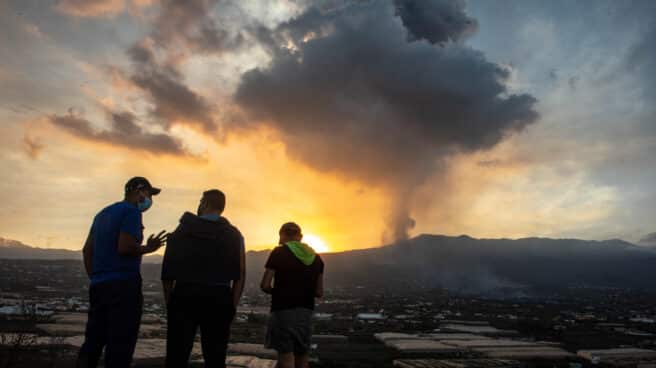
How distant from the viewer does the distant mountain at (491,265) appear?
10075 cm

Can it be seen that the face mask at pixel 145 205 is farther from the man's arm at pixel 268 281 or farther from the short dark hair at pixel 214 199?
the man's arm at pixel 268 281

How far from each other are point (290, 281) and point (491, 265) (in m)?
134

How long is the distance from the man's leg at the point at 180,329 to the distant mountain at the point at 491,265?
82953mm

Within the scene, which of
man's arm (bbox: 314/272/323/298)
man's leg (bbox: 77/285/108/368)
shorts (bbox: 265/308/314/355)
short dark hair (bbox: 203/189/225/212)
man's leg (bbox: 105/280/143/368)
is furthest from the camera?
man's arm (bbox: 314/272/323/298)

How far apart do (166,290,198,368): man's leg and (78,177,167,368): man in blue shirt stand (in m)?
0.32

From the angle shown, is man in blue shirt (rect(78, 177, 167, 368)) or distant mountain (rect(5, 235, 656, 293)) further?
distant mountain (rect(5, 235, 656, 293))

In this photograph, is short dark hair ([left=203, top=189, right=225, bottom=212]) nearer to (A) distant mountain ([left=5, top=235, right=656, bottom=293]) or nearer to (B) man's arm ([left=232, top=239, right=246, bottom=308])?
(B) man's arm ([left=232, top=239, right=246, bottom=308])

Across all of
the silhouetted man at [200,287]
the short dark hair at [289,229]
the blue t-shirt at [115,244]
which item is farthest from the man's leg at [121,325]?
the short dark hair at [289,229]

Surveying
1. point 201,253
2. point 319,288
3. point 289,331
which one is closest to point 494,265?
point 319,288

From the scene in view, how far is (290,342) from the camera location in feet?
16.8

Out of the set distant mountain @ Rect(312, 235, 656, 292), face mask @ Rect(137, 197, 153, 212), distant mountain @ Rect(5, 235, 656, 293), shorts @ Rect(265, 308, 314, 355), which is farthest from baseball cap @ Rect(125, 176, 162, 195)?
distant mountain @ Rect(312, 235, 656, 292)

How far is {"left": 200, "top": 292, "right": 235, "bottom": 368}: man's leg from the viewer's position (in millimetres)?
4152

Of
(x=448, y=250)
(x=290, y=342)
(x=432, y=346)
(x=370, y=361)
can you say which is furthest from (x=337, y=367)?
(x=448, y=250)

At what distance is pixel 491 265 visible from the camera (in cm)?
13062
